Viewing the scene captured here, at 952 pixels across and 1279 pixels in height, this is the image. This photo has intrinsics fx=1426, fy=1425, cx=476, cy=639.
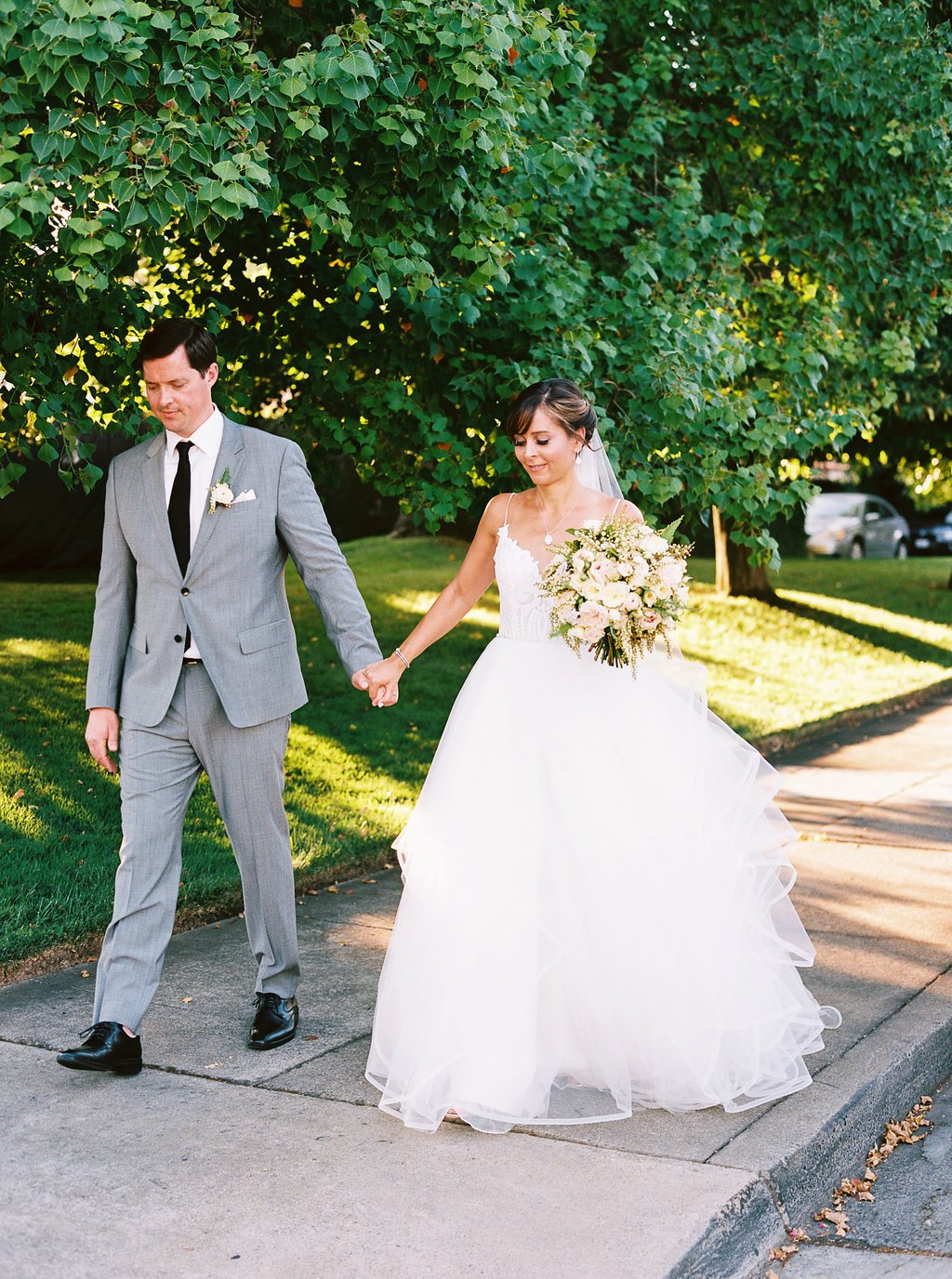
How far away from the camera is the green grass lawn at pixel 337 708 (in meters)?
6.14

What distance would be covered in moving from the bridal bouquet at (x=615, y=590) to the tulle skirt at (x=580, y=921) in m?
0.21

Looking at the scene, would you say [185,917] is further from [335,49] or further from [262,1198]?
[335,49]

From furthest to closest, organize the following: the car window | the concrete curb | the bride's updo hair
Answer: the car window < the bride's updo hair < the concrete curb

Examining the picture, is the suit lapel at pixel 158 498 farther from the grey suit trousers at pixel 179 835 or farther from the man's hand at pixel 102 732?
the man's hand at pixel 102 732

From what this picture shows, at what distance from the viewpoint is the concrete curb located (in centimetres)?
343

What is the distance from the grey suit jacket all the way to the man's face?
129 millimetres

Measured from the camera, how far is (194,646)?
438 centimetres

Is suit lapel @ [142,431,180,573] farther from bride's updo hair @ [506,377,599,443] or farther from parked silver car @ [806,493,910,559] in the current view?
parked silver car @ [806,493,910,559]

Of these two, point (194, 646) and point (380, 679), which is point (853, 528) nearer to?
point (380, 679)

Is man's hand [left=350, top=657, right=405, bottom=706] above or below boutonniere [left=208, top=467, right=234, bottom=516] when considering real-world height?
below

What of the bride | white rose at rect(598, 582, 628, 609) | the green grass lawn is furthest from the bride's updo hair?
the green grass lawn

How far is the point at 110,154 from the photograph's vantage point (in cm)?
455

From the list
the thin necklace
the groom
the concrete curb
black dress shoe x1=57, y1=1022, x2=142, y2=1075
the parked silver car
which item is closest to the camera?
the concrete curb

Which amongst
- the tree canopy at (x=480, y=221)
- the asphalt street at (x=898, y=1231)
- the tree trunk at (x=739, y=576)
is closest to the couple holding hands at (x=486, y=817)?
the asphalt street at (x=898, y=1231)
